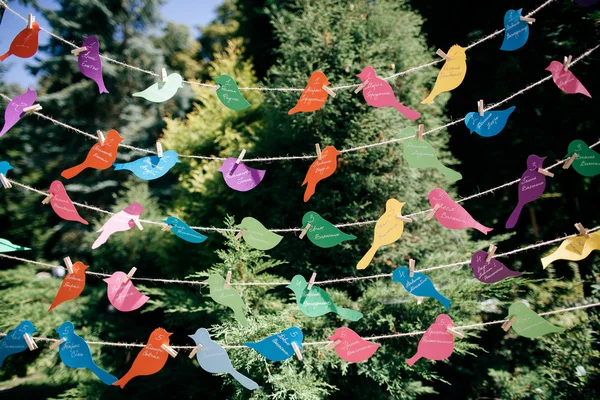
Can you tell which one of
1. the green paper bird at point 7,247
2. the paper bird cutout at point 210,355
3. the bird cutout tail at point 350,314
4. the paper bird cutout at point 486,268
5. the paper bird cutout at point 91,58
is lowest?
the paper bird cutout at point 210,355

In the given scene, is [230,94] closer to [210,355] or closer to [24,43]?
[24,43]

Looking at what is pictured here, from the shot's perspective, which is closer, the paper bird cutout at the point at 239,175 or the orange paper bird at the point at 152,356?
the orange paper bird at the point at 152,356

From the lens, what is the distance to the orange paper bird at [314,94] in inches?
68.1

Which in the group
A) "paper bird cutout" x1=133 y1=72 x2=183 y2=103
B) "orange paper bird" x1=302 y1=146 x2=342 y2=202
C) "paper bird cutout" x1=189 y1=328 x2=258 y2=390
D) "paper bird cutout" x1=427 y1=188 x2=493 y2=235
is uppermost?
"paper bird cutout" x1=133 y1=72 x2=183 y2=103

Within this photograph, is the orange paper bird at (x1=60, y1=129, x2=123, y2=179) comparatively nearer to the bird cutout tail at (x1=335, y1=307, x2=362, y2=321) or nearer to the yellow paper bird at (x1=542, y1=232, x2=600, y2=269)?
the bird cutout tail at (x1=335, y1=307, x2=362, y2=321)

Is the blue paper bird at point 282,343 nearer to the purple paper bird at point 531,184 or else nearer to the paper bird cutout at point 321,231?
the paper bird cutout at point 321,231

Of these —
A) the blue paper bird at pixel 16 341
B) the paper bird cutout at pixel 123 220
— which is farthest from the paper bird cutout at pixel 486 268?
the blue paper bird at pixel 16 341

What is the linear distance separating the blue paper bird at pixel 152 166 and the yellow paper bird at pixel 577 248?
1.75 meters

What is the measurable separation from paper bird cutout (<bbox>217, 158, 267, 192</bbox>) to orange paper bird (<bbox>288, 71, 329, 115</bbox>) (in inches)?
14.5

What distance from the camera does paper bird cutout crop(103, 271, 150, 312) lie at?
5.25 feet

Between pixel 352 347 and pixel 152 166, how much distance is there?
4.22ft

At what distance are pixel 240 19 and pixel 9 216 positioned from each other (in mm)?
7543

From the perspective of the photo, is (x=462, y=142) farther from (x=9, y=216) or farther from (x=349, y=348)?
(x=9, y=216)

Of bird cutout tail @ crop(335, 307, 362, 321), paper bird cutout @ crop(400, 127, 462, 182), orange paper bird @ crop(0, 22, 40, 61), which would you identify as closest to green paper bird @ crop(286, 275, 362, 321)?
bird cutout tail @ crop(335, 307, 362, 321)
